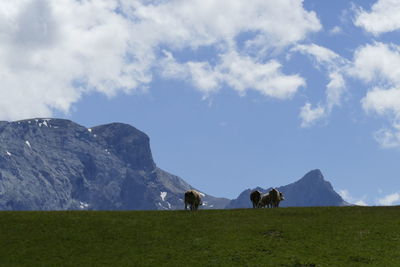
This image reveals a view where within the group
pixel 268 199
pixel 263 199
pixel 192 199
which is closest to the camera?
pixel 192 199

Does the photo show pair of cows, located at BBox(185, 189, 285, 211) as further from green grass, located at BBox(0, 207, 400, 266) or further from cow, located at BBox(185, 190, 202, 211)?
green grass, located at BBox(0, 207, 400, 266)

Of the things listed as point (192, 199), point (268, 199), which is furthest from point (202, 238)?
point (268, 199)

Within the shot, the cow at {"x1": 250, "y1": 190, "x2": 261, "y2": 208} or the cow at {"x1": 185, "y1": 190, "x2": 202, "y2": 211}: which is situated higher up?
the cow at {"x1": 250, "y1": 190, "x2": 261, "y2": 208}

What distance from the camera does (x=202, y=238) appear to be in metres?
51.5

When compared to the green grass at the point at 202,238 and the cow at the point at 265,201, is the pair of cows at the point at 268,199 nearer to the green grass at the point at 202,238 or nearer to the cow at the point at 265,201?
the cow at the point at 265,201

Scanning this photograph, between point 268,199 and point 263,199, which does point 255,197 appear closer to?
point 263,199

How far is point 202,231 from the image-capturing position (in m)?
53.9

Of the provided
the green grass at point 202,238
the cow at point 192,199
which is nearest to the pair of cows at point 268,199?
the cow at point 192,199

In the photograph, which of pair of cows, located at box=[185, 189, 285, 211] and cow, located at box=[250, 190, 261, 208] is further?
cow, located at box=[250, 190, 261, 208]

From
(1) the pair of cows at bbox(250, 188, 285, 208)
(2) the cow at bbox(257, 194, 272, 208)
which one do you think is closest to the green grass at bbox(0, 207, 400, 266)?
(1) the pair of cows at bbox(250, 188, 285, 208)

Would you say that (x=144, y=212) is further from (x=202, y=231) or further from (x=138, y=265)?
(x=138, y=265)

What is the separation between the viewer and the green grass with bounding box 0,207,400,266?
46500mm

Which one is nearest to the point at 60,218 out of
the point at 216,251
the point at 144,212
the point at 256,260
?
the point at 144,212

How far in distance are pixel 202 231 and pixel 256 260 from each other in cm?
887
